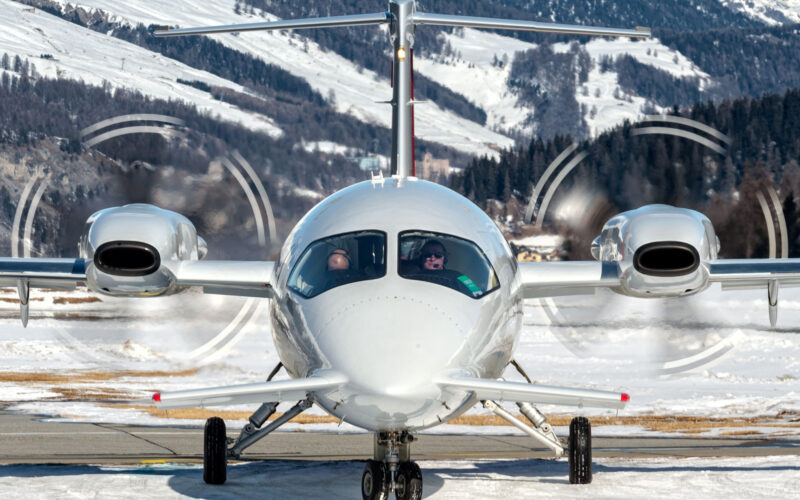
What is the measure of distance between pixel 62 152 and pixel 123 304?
64.1m

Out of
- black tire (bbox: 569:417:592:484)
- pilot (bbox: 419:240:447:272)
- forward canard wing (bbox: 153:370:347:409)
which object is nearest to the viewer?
forward canard wing (bbox: 153:370:347:409)

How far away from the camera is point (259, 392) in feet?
34.2

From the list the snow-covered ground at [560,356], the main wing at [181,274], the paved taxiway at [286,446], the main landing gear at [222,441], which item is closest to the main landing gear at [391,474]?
the main landing gear at [222,441]

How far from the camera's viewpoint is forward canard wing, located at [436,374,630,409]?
405 inches

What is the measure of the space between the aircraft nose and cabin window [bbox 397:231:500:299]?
0.55 metres

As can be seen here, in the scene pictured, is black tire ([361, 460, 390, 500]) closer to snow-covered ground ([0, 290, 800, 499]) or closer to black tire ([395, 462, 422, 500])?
black tire ([395, 462, 422, 500])

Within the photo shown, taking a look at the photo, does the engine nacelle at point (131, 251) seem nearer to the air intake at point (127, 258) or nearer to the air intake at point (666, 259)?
the air intake at point (127, 258)

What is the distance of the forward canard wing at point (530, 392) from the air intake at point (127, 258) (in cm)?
553

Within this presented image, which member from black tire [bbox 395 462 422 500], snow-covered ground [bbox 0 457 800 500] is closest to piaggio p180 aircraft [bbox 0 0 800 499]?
black tire [bbox 395 462 422 500]

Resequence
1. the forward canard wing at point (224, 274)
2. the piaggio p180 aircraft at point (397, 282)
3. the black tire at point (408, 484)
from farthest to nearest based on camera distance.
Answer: the forward canard wing at point (224, 274), the black tire at point (408, 484), the piaggio p180 aircraft at point (397, 282)

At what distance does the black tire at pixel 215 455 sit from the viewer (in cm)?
1445

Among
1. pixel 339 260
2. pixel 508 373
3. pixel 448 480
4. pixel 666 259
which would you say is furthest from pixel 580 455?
pixel 508 373

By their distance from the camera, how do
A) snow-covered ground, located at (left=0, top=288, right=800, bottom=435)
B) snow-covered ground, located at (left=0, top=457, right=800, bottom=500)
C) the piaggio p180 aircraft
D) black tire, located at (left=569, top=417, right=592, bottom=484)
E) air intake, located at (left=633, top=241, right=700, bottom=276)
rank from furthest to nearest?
snow-covered ground, located at (left=0, top=288, right=800, bottom=435) < black tire, located at (left=569, top=417, right=592, bottom=484) < air intake, located at (left=633, top=241, right=700, bottom=276) < snow-covered ground, located at (left=0, top=457, right=800, bottom=500) < the piaggio p180 aircraft

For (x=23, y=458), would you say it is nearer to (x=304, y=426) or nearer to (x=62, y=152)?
(x=304, y=426)
